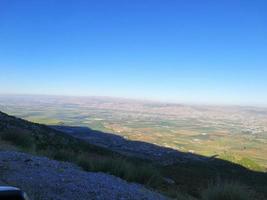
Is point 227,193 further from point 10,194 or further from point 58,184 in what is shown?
point 10,194

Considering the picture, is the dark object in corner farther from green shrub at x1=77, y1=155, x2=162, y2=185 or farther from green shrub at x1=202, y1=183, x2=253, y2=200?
green shrub at x1=77, y1=155, x2=162, y2=185

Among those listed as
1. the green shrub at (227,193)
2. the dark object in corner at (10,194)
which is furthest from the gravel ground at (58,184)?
the dark object in corner at (10,194)

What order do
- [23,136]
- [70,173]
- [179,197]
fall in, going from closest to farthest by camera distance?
[70,173]
[179,197]
[23,136]

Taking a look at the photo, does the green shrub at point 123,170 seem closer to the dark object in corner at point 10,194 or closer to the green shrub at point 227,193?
the green shrub at point 227,193

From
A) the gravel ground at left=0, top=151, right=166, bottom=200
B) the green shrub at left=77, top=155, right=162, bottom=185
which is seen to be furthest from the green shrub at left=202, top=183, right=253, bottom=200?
the green shrub at left=77, top=155, right=162, bottom=185

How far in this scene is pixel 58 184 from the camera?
9.26 metres

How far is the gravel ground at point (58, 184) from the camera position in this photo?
28.1 feet

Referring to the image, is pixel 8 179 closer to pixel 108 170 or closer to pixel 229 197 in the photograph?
pixel 108 170

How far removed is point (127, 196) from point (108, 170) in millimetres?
A: 4693

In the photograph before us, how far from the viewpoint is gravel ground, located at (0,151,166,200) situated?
8.56 meters

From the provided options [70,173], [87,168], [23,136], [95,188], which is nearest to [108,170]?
[87,168]

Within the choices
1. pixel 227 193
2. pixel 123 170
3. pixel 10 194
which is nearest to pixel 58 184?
pixel 123 170

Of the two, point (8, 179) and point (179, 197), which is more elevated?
point (8, 179)

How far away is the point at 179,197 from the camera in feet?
39.3
